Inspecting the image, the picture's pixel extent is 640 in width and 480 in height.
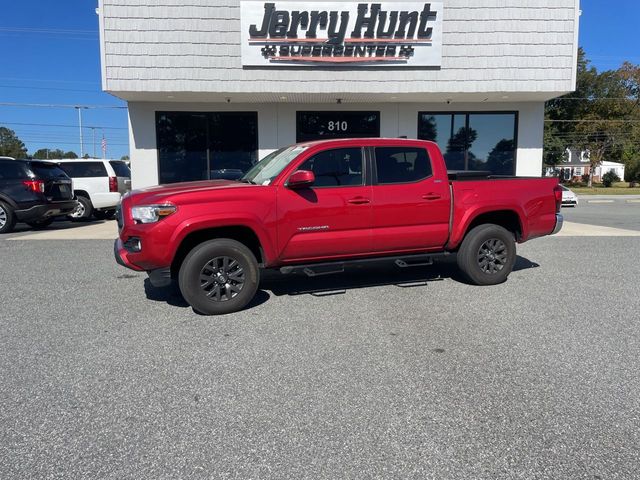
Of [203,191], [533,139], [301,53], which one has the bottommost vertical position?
[203,191]

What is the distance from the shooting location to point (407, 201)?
6188 millimetres

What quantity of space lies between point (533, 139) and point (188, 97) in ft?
33.6

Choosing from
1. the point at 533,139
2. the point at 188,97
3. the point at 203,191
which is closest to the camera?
the point at 203,191

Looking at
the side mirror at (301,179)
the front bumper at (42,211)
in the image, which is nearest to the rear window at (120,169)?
the front bumper at (42,211)

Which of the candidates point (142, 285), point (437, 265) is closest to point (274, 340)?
point (142, 285)

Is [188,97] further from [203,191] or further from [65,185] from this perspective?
[203,191]

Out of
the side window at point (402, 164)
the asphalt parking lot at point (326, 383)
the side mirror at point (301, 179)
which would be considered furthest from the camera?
the side window at point (402, 164)

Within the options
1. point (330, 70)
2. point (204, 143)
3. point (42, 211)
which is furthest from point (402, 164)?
point (42, 211)

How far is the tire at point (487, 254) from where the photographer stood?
6.61 m

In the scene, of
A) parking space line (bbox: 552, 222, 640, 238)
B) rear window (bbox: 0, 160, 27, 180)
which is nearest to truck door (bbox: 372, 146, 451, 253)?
parking space line (bbox: 552, 222, 640, 238)

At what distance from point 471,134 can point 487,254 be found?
939 centimetres

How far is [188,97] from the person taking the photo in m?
13.7

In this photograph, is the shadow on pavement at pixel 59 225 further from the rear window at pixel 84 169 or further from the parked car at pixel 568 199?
the parked car at pixel 568 199

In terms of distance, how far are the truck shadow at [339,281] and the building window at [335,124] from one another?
7.93 metres
